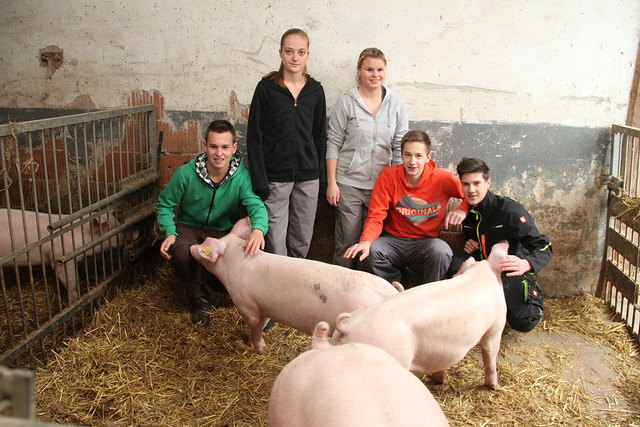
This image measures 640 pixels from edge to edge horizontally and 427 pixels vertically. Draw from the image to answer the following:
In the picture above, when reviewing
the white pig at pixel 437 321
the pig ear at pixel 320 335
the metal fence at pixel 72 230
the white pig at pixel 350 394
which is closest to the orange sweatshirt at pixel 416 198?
the white pig at pixel 437 321

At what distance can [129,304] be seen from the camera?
13.4ft

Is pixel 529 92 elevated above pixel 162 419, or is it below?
above

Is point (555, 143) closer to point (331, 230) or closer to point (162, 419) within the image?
point (331, 230)

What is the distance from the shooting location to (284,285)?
3211 millimetres

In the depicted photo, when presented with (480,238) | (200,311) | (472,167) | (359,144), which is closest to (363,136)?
(359,144)

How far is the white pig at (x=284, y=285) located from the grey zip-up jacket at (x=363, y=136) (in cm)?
→ 95

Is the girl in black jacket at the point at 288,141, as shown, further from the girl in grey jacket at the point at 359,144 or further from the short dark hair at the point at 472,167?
the short dark hair at the point at 472,167

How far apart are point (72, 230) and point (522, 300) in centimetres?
301

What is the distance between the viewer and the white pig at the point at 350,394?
1512mm

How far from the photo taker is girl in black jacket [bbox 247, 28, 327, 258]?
3959 millimetres

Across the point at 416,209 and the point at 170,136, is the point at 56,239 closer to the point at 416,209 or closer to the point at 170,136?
the point at 170,136

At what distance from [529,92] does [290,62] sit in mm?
1938

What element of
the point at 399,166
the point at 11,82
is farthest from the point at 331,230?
the point at 11,82

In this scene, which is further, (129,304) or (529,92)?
(529,92)
